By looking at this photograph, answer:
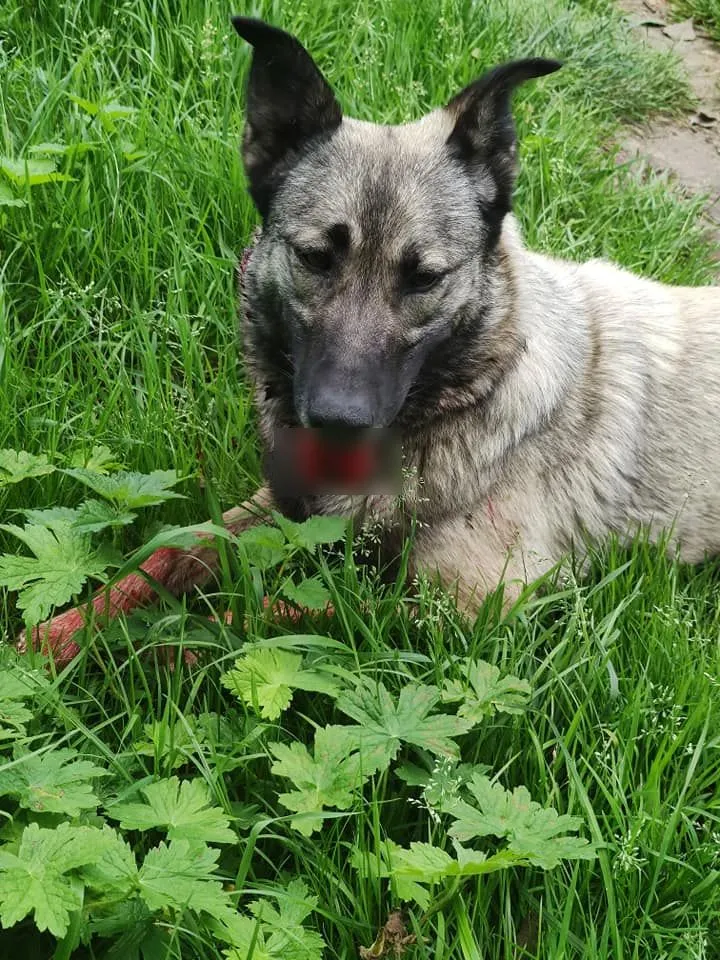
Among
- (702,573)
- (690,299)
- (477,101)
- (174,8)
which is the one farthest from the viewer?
(174,8)

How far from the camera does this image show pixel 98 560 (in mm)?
2275

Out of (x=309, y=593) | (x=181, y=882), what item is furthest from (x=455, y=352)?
(x=181, y=882)

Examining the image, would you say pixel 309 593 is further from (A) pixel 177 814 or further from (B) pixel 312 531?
(A) pixel 177 814

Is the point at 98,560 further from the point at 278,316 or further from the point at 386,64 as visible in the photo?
the point at 386,64

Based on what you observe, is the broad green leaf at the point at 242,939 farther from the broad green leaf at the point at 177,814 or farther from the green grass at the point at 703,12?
the green grass at the point at 703,12

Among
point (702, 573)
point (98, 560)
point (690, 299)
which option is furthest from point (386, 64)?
point (98, 560)

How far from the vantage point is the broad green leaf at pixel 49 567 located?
2.12 m

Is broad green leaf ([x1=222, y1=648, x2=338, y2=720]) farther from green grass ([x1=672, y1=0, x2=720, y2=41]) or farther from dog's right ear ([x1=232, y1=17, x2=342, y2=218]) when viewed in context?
green grass ([x1=672, y1=0, x2=720, y2=41])

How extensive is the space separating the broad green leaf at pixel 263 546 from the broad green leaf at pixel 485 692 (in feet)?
1.57

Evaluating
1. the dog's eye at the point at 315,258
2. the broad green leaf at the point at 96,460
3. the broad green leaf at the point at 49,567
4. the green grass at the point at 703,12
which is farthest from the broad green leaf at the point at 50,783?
the green grass at the point at 703,12

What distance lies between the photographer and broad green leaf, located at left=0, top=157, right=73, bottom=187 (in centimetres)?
325

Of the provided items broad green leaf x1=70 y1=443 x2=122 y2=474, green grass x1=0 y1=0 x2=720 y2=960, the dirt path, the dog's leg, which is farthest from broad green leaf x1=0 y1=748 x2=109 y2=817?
the dirt path

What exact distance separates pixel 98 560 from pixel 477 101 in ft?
4.78

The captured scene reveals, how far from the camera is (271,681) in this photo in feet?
7.05
